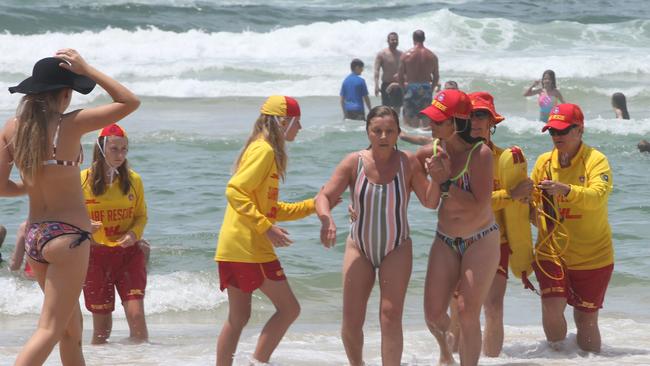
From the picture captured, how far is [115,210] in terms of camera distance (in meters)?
7.51

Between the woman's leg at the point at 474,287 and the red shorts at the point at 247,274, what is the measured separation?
1031 mm

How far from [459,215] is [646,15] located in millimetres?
35962

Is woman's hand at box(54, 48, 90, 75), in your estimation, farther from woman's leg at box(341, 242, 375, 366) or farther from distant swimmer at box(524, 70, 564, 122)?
distant swimmer at box(524, 70, 564, 122)

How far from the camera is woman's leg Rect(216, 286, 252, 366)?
250 inches

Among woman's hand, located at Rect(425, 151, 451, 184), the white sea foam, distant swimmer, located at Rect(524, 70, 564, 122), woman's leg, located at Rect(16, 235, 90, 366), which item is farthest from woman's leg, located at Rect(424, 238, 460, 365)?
the white sea foam

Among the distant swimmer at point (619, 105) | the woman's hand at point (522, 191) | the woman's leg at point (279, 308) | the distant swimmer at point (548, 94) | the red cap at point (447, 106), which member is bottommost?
the distant swimmer at point (619, 105)

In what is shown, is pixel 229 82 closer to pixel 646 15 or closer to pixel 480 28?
pixel 480 28

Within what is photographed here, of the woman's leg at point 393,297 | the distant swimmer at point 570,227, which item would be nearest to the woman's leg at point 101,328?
the woman's leg at point 393,297

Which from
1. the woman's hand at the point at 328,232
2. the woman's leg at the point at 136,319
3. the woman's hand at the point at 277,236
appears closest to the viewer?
the woman's hand at the point at 328,232

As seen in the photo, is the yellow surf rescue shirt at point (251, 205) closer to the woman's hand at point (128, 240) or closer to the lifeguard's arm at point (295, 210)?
the lifeguard's arm at point (295, 210)

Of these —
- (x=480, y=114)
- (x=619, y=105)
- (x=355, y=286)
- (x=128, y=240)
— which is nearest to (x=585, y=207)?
(x=480, y=114)

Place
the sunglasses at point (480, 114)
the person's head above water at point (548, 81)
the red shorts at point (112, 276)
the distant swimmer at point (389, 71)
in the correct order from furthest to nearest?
the distant swimmer at point (389, 71) → the person's head above water at point (548, 81) → the red shorts at point (112, 276) → the sunglasses at point (480, 114)

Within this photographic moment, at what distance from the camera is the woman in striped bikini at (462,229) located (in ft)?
20.1

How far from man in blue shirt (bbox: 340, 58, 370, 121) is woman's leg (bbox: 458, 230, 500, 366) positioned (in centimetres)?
1380
